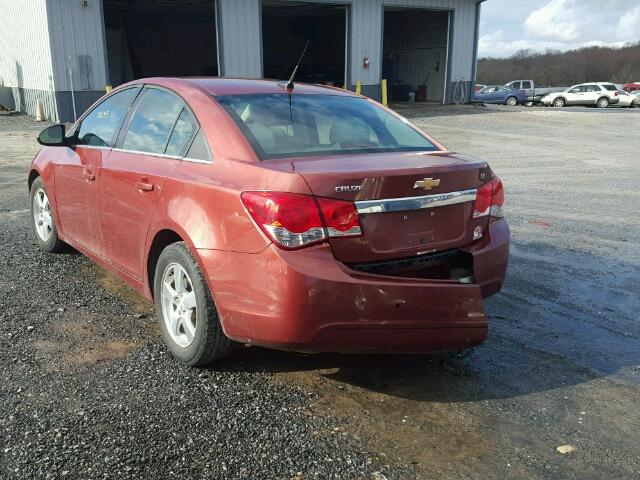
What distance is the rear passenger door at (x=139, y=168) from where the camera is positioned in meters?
3.78

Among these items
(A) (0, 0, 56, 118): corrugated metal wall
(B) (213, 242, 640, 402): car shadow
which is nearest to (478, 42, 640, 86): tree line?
(A) (0, 0, 56, 118): corrugated metal wall

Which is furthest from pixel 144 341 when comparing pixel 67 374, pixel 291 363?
pixel 291 363

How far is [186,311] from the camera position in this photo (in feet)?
11.8

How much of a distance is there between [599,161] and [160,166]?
11.9 metres

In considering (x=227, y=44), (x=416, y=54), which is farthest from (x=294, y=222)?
(x=416, y=54)

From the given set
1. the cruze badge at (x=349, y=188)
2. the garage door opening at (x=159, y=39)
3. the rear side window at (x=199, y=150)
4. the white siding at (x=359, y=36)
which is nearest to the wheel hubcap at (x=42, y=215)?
the rear side window at (x=199, y=150)

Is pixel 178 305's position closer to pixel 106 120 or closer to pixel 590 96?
pixel 106 120

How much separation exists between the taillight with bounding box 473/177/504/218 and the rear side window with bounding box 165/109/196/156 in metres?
1.73

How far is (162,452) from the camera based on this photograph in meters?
2.80

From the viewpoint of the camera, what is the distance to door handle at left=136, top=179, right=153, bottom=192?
12.4 ft

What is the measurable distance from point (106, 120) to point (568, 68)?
9959cm

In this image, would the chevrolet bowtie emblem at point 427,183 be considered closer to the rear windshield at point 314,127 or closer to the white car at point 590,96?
the rear windshield at point 314,127

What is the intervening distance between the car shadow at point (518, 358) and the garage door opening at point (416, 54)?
27.5 m

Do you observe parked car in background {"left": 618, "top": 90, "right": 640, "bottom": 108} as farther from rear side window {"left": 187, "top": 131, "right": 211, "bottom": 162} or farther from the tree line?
the tree line
